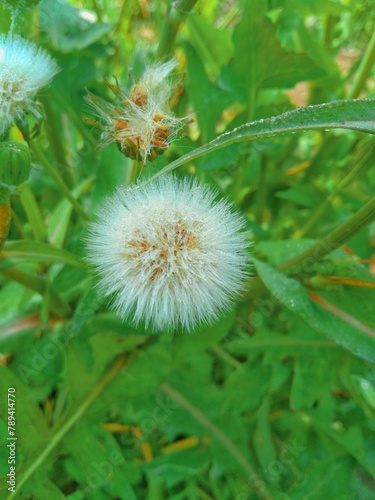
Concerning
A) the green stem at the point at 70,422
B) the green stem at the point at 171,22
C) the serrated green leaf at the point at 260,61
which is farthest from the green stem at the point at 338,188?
the green stem at the point at 70,422

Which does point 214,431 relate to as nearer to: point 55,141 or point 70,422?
point 70,422

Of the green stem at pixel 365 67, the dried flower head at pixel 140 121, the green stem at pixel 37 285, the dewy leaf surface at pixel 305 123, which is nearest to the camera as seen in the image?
the dewy leaf surface at pixel 305 123

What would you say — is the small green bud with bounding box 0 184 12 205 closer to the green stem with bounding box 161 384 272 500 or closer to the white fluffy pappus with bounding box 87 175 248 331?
the white fluffy pappus with bounding box 87 175 248 331

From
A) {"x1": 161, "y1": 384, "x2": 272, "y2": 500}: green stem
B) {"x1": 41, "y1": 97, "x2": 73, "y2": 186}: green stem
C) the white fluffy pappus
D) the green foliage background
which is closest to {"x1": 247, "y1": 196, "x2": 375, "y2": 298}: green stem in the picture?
the green foliage background

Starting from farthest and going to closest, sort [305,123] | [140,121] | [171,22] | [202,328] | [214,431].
A: [214,431] → [202,328] → [171,22] → [140,121] → [305,123]

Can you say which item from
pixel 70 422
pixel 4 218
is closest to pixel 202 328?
pixel 70 422

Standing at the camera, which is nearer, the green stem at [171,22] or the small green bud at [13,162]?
the small green bud at [13,162]

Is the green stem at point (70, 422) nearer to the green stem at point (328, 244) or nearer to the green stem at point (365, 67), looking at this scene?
the green stem at point (328, 244)
